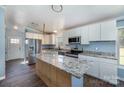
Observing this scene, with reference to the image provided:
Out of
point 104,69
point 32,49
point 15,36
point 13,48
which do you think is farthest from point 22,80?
point 15,36

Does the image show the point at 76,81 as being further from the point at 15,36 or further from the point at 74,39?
the point at 15,36

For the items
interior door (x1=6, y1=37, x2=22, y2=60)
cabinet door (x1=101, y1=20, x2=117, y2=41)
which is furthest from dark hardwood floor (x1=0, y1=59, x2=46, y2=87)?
interior door (x1=6, y1=37, x2=22, y2=60)

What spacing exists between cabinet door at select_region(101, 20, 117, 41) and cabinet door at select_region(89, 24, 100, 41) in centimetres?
17

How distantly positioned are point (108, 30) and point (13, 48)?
246 inches

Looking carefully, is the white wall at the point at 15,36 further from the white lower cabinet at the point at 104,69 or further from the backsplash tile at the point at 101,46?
the white lower cabinet at the point at 104,69

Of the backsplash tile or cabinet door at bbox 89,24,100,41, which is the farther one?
cabinet door at bbox 89,24,100,41

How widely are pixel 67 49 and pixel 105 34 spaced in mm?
2582

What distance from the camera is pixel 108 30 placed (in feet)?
11.2

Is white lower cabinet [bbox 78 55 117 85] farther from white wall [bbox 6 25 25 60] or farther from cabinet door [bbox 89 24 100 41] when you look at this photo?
white wall [bbox 6 25 25 60]

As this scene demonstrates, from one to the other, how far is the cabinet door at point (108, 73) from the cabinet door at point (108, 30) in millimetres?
854

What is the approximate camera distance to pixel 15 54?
752 centimetres

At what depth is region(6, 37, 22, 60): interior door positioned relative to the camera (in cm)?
703
